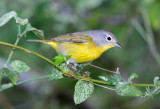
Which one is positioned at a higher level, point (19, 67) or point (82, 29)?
point (82, 29)

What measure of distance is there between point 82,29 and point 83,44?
4.99 ft

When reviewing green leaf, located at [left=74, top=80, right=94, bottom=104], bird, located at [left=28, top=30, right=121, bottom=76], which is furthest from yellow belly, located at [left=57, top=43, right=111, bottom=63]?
green leaf, located at [left=74, top=80, right=94, bottom=104]

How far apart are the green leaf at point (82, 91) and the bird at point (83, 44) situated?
1.02 metres

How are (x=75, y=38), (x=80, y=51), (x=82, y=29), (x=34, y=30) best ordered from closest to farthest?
(x=34, y=30) → (x=80, y=51) → (x=75, y=38) → (x=82, y=29)

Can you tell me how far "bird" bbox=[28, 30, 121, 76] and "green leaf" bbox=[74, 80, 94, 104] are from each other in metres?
1.02

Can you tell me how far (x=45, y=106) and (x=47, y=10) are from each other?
1.90 meters

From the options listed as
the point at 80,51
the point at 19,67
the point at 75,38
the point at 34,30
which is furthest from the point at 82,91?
the point at 75,38

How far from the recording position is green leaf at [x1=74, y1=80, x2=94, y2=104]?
2.36m

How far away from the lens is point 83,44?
12.3 feet

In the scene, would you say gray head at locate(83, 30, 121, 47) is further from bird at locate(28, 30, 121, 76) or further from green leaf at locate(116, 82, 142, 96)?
green leaf at locate(116, 82, 142, 96)

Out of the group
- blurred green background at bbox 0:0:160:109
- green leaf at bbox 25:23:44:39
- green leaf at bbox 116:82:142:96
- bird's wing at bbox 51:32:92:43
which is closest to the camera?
green leaf at bbox 116:82:142:96

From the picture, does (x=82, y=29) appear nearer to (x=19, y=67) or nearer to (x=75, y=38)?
(x=75, y=38)

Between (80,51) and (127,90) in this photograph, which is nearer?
Result: (127,90)

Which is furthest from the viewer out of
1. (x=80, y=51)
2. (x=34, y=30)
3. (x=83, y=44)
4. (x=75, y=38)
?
(x=75, y=38)
